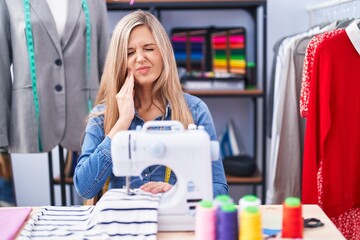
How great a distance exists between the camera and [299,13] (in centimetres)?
308

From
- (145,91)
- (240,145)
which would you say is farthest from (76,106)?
(240,145)

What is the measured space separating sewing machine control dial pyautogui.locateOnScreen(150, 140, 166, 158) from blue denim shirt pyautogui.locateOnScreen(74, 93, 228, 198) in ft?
1.03

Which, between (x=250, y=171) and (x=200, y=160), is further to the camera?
(x=250, y=171)

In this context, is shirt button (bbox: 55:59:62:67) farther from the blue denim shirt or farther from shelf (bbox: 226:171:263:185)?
shelf (bbox: 226:171:263:185)

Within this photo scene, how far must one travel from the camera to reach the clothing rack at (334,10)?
2.29 meters

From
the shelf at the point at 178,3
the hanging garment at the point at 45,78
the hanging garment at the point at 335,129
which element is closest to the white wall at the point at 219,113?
the shelf at the point at 178,3

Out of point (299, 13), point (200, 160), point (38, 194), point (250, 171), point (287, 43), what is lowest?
point (38, 194)

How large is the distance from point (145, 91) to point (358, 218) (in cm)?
103

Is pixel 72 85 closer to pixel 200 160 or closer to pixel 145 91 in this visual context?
pixel 145 91

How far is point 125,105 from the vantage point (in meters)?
1.58

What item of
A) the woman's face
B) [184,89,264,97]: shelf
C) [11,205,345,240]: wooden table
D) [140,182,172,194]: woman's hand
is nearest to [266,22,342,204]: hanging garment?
[184,89,264,97]: shelf

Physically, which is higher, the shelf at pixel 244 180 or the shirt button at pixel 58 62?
the shirt button at pixel 58 62

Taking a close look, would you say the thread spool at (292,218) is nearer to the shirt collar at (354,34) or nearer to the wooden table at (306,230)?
the wooden table at (306,230)

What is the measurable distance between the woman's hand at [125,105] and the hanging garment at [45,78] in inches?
28.3
